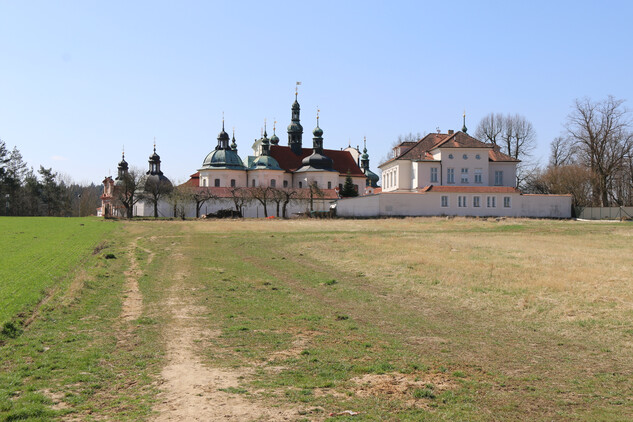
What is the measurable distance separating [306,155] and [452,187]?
144ft

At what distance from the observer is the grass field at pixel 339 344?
764cm

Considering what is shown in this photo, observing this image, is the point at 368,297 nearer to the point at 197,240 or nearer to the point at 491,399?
the point at 491,399

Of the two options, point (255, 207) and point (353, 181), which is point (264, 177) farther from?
point (353, 181)

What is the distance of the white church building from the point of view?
69.2 meters

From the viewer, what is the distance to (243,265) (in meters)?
24.3

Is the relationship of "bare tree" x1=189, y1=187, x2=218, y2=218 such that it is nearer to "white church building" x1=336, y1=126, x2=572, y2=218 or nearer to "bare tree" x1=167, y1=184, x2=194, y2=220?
"bare tree" x1=167, y1=184, x2=194, y2=220

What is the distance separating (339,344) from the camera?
10.9 metres

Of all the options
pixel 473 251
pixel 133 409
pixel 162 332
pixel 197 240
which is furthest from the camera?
pixel 197 240

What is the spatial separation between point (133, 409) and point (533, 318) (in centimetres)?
938

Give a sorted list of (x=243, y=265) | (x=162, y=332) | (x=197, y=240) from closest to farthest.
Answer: (x=162, y=332) < (x=243, y=265) < (x=197, y=240)

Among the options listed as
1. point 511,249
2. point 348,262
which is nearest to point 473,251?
point 511,249

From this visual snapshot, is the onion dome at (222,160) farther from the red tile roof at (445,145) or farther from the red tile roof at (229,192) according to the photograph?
the red tile roof at (445,145)

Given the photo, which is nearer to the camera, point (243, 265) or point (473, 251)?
point (243, 265)

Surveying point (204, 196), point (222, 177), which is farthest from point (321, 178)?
point (204, 196)
